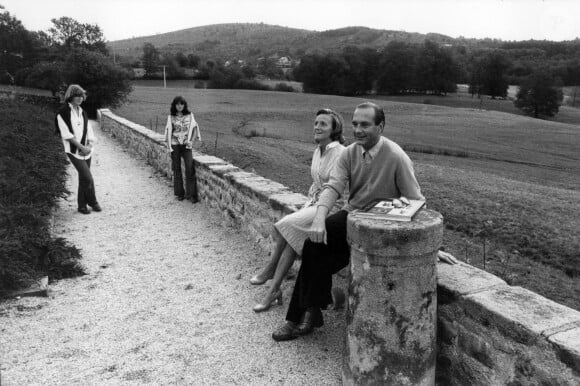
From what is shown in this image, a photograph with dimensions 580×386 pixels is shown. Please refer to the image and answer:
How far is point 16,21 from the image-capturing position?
63.6m

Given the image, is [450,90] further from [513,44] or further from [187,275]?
[187,275]

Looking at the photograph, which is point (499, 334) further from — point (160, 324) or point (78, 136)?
point (78, 136)

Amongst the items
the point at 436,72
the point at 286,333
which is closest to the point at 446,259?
the point at 286,333

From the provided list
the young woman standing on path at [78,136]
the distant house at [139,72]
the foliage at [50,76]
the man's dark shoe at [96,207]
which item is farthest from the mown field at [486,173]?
the distant house at [139,72]

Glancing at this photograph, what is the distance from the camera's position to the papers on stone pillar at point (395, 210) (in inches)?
127

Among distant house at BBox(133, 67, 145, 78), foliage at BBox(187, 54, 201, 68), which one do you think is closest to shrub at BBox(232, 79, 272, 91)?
distant house at BBox(133, 67, 145, 78)

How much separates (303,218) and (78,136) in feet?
17.6

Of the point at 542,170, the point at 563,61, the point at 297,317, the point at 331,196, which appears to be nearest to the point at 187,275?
the point at 297,317

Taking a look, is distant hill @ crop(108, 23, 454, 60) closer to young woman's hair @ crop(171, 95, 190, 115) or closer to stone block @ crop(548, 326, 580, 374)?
young woman's hair @ crop(171, 95, 190, 115)

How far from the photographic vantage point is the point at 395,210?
3.33 meters

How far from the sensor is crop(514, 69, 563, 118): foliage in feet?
219

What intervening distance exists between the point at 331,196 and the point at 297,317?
41.3 inches

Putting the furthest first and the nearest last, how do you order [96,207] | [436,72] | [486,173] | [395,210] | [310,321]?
[436,72]
[486,173]
[96,207]
[310,321]
[395,210]

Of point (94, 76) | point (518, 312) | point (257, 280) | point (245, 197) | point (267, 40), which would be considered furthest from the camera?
point (267, 40)
